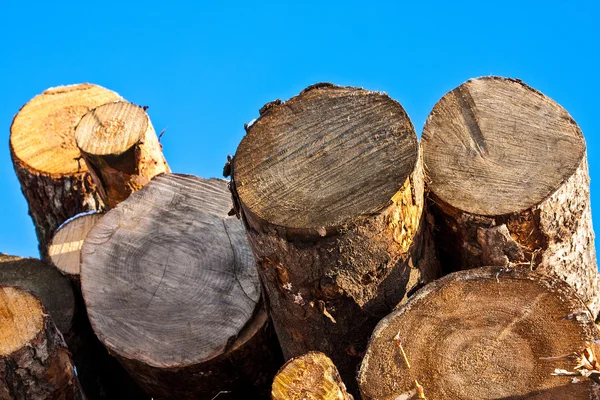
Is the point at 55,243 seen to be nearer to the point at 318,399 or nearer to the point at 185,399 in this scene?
the point at 185,399

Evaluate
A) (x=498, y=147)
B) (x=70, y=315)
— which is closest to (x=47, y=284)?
(x=70, y=315)

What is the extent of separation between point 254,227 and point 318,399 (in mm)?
658

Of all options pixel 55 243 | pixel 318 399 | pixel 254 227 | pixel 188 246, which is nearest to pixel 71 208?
pixel 55 243

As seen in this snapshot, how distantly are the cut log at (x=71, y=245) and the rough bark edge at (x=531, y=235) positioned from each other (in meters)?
1.91

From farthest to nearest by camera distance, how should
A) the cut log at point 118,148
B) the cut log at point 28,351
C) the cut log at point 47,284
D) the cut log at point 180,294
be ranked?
1. the cut log at point 118,148
2. the cut log at point 47,284
3. the cut log at point 180,294
4. the cut log at point 28,351

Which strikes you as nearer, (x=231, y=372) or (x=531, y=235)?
(x=531, y=235)

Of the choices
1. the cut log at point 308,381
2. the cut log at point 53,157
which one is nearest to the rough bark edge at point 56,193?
the cut log at point 53,157

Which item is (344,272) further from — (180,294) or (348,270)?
(180,294)

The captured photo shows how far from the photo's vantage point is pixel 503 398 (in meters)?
2.64

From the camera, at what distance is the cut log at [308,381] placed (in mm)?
2602

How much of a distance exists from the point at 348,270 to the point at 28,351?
1.27 m

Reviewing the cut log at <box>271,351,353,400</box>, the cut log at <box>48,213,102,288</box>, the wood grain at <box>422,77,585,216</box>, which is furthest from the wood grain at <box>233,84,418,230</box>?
Result: the cut log at <box>48,213,102,288</box>

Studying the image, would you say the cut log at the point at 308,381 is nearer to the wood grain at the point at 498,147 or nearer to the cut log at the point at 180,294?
the wood grain at the point at 498,147

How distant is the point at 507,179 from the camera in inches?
125
